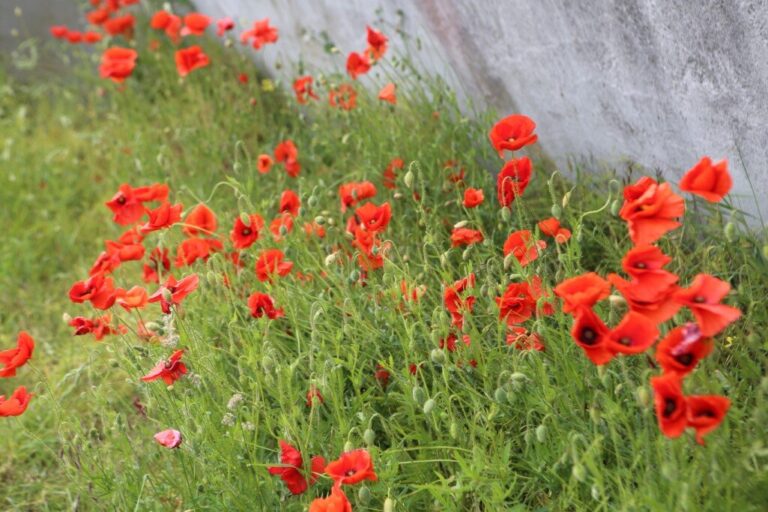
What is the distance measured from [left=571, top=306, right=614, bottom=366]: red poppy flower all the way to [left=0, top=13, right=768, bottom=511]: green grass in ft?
0.29

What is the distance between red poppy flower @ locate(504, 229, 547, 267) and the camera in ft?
7.11

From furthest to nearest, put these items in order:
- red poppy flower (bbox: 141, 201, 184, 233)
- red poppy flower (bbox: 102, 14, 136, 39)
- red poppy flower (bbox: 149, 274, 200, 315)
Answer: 1. red poppy flower (bbox: 102, 14, 136, 39)
2. red poppy flower (bbox: 141, 201, 184, 233)
3. red poppy flower (bbox: 149, 274, 200, 315)

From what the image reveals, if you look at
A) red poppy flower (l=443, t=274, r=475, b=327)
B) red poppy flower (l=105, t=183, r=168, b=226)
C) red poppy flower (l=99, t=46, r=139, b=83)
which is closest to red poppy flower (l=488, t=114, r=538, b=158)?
red poppy flower (l=443, t=274, r=475, b=327)

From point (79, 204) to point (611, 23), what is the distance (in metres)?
2.84

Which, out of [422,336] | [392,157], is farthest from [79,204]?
[422,336]

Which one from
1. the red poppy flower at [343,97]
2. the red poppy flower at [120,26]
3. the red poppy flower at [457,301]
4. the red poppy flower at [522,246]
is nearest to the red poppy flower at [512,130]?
the red poppy flower at [522,246]

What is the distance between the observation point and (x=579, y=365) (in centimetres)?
209

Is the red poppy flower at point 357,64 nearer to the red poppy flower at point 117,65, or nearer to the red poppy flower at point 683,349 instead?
the red poppy flower at point 117,65

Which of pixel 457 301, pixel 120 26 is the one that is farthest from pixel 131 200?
pixel 120 26

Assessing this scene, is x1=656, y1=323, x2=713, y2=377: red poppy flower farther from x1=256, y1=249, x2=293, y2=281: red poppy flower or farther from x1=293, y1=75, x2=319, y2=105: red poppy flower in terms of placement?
x1=293, y1=75, x2=319, y2=105: red poppy flower

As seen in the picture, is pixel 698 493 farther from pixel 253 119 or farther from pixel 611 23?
pixel 253 119

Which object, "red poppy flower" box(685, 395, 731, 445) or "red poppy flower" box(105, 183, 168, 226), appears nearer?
"red poppy flower" box(685, 395, 731, 445)

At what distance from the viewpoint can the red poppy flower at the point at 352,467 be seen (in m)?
1.79

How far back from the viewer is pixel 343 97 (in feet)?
11.5
